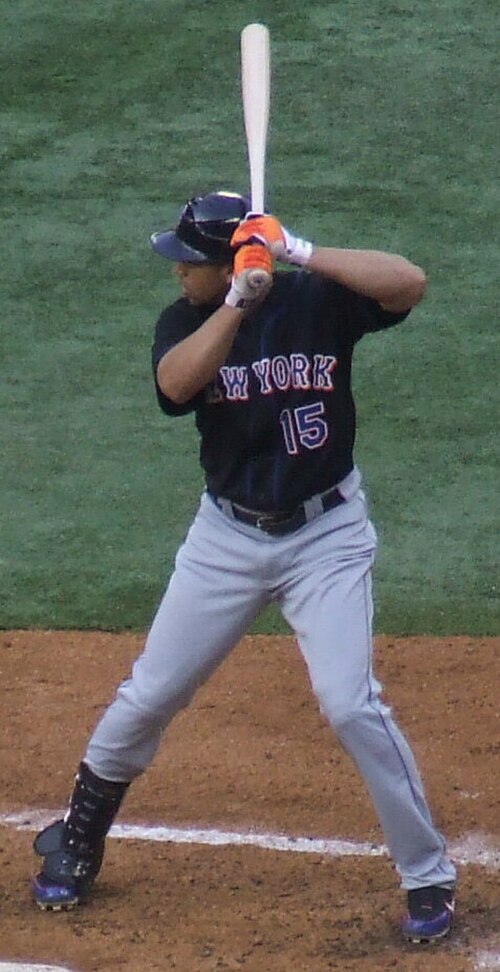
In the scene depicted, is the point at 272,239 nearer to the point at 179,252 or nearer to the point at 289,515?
the point at 179,252

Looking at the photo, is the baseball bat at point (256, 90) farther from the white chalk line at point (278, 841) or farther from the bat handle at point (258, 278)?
the white chalk line at point (278, 841)

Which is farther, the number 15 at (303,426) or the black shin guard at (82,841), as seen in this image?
the black shin guard at (82,841)

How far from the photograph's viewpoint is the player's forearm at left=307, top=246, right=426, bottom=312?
3.74 m

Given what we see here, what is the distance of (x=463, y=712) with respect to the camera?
517 centimetres

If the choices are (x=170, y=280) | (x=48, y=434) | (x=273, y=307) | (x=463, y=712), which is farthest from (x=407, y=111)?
(x=273, y=307)

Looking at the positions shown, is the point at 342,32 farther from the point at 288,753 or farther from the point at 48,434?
the point at 288,753

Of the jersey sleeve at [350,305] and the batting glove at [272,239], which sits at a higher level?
the batting glove at [272,239]

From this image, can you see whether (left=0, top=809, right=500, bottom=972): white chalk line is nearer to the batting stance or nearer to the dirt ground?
the dirt ground

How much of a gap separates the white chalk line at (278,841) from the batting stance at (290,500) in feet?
1.34

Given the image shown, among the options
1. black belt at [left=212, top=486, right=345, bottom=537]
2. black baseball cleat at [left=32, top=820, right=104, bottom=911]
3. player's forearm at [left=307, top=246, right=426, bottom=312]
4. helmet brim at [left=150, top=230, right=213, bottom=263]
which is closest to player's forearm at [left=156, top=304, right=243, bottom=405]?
helmet brim at [left=150, top=230, right=213, bottom=263]

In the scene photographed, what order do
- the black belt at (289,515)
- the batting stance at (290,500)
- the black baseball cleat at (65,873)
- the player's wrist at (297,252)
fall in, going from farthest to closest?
the black baseball cleat at (65,873)
the black belt at (289,515)
the batting stance at (290,500)
the player's wrist at (297,252)

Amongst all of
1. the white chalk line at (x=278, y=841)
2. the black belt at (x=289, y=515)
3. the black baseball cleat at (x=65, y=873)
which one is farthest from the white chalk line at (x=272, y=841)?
the black belt at (x=289, y=515)

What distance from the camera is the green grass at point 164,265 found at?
20.6ft

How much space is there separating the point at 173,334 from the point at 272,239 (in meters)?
0.38
